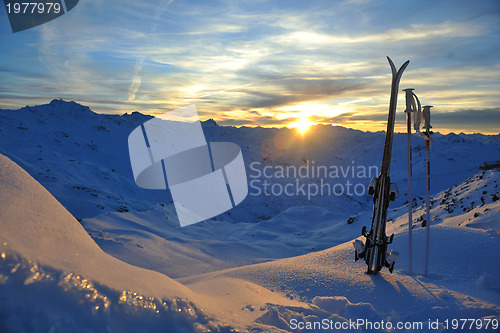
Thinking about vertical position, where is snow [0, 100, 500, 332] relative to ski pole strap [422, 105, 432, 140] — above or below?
below

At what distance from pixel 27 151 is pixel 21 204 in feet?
78.8

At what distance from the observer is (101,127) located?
34.9 meters

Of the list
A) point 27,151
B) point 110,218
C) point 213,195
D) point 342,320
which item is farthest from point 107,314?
point 27,151

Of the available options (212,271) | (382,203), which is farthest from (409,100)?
(212,271)

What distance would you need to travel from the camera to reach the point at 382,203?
4.64 m

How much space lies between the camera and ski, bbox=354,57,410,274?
4.58 meters

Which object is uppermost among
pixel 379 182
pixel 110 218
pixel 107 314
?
pixel 379 182

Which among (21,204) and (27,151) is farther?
(27,151)

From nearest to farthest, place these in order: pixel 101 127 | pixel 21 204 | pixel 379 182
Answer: pixel 21 204, pixel 379 182, pixel 101 127

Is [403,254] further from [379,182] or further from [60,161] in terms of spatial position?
[60,161]

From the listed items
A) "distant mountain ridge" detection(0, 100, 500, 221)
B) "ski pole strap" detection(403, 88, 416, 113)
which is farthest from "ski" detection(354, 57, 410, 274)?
"distant mountain ridge" detection(0, 100, 500, 221)

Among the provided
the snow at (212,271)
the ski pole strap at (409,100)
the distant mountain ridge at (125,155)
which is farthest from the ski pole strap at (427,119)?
the distant mountain ridge at (125,155)

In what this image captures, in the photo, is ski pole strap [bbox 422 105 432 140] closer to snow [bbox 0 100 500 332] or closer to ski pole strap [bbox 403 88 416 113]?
ski pole strap [bbox 403 88 416 113]

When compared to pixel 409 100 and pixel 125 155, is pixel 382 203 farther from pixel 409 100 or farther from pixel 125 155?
pixel 125 155
